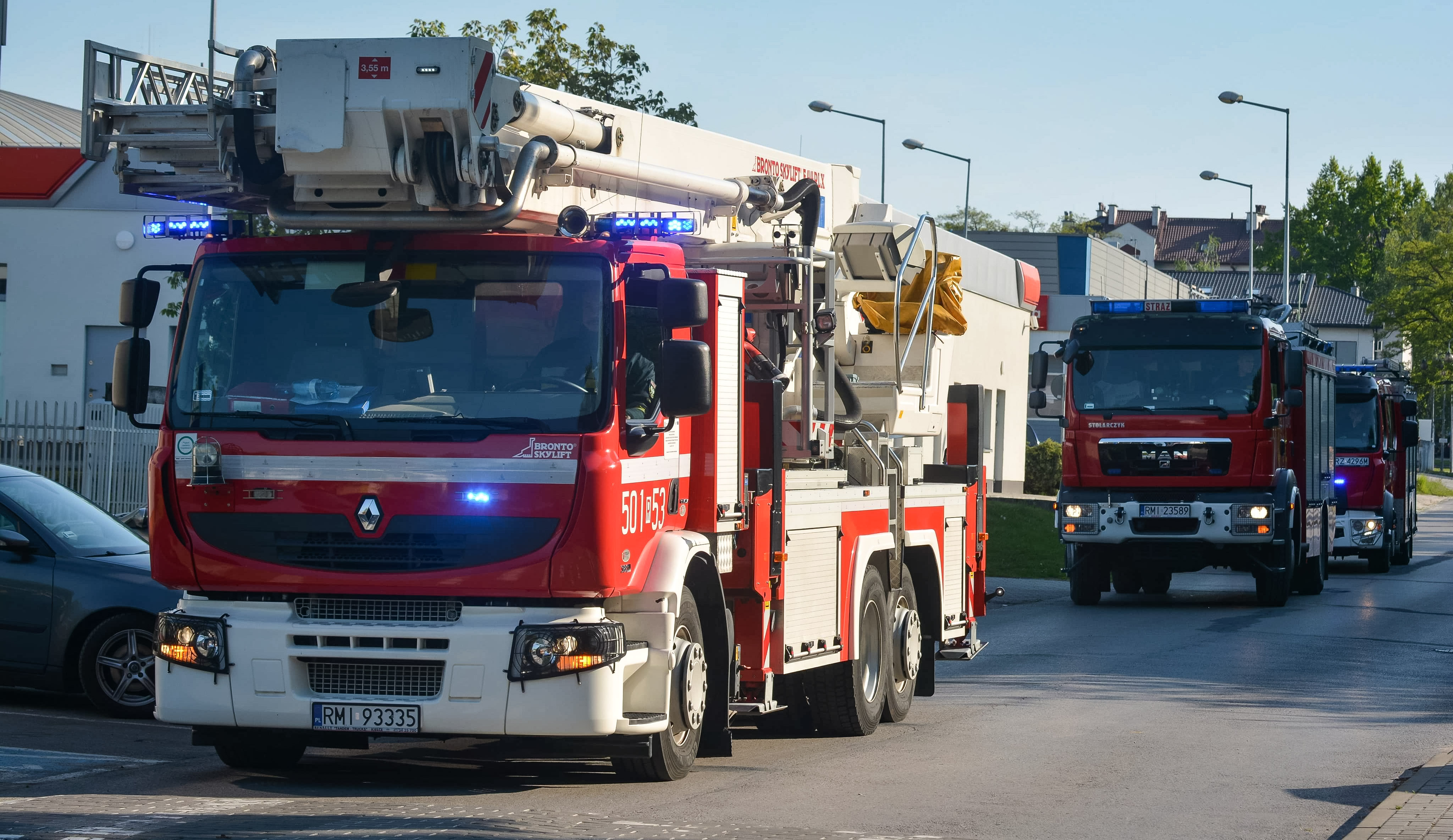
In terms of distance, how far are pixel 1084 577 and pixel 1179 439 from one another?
2074 millimetres

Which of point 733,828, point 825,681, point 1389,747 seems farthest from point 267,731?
point 1389,747

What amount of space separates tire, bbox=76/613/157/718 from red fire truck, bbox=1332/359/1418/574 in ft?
67.6

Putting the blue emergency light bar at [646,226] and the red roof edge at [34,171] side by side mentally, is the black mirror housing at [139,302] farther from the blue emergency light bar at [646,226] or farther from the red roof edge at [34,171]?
the red roof edge at [34,171]

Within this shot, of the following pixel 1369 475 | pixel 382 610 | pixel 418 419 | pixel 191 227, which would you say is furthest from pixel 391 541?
pixel 1369 475

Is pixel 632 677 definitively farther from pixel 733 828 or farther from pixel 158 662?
pixel 158 662

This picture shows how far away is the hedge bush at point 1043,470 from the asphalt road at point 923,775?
104 ft

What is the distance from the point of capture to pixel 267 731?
8.58 metres

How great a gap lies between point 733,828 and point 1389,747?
502 cm

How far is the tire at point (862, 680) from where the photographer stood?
→ 10.6 meters

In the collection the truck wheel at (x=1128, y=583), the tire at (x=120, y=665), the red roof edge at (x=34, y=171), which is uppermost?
the red roof edge at (x=34, y=171)

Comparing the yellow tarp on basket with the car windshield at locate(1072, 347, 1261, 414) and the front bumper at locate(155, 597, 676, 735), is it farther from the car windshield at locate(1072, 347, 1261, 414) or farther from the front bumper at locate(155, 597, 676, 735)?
the car windshield at locate(1072, 347, 1261, 414)

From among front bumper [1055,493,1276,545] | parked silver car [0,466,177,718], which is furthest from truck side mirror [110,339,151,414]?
front bumper [1055,493,1276,545]

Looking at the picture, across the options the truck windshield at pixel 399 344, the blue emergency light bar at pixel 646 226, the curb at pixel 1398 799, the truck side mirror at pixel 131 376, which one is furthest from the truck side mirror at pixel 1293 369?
the truck side mirror at pixel 131 376

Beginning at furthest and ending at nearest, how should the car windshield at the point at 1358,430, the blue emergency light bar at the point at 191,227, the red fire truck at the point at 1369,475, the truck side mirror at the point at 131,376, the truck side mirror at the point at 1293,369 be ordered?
the car windshield at the point at 1358,430 → the red fire truck at the point at 1369,475 → the truck side mirror at the point at 1293,369 → the blue emergency light bar at the point at 191,227 → the truck side mirror at the point at 131,376
